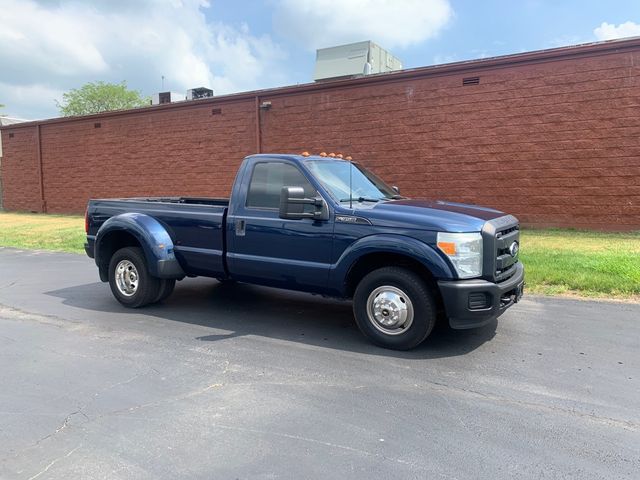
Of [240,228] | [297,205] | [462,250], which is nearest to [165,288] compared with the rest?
[240,228]

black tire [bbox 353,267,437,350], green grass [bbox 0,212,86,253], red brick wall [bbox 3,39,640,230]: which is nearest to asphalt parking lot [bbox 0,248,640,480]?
black tire [bbox 353,267,437,350]

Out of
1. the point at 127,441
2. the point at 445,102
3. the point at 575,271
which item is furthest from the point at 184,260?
the point at 445,102

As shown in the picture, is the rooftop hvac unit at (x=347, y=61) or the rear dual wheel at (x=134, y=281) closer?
the rear dual wheel at (x=134, y=281)

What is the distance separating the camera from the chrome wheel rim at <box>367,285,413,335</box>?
4.99 meters

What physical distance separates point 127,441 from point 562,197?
12.2 m

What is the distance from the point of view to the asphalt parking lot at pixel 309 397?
310 centimetres

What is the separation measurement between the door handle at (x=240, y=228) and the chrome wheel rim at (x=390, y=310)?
1710 mm

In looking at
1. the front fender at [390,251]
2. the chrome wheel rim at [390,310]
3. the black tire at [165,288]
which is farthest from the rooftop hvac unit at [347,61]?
the chrome wheel rim at [390,310]

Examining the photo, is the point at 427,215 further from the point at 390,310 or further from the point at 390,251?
the point at 390,310

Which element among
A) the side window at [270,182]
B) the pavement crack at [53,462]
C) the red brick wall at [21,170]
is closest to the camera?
the pavement crack at [53,462]

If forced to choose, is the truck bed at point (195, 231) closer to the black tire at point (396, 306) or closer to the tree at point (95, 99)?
the black tire at point (396, 306)

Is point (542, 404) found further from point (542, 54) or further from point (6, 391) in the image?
point (542, 54)

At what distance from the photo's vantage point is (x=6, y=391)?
4.15 m

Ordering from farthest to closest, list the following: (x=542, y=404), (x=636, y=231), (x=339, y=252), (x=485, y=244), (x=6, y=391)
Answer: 1. (x=636, y=231)
2. (x=339, y=252)
3. (x=485, y=244)
4. (x=6, y=391)
5. (x=542, y=404)
